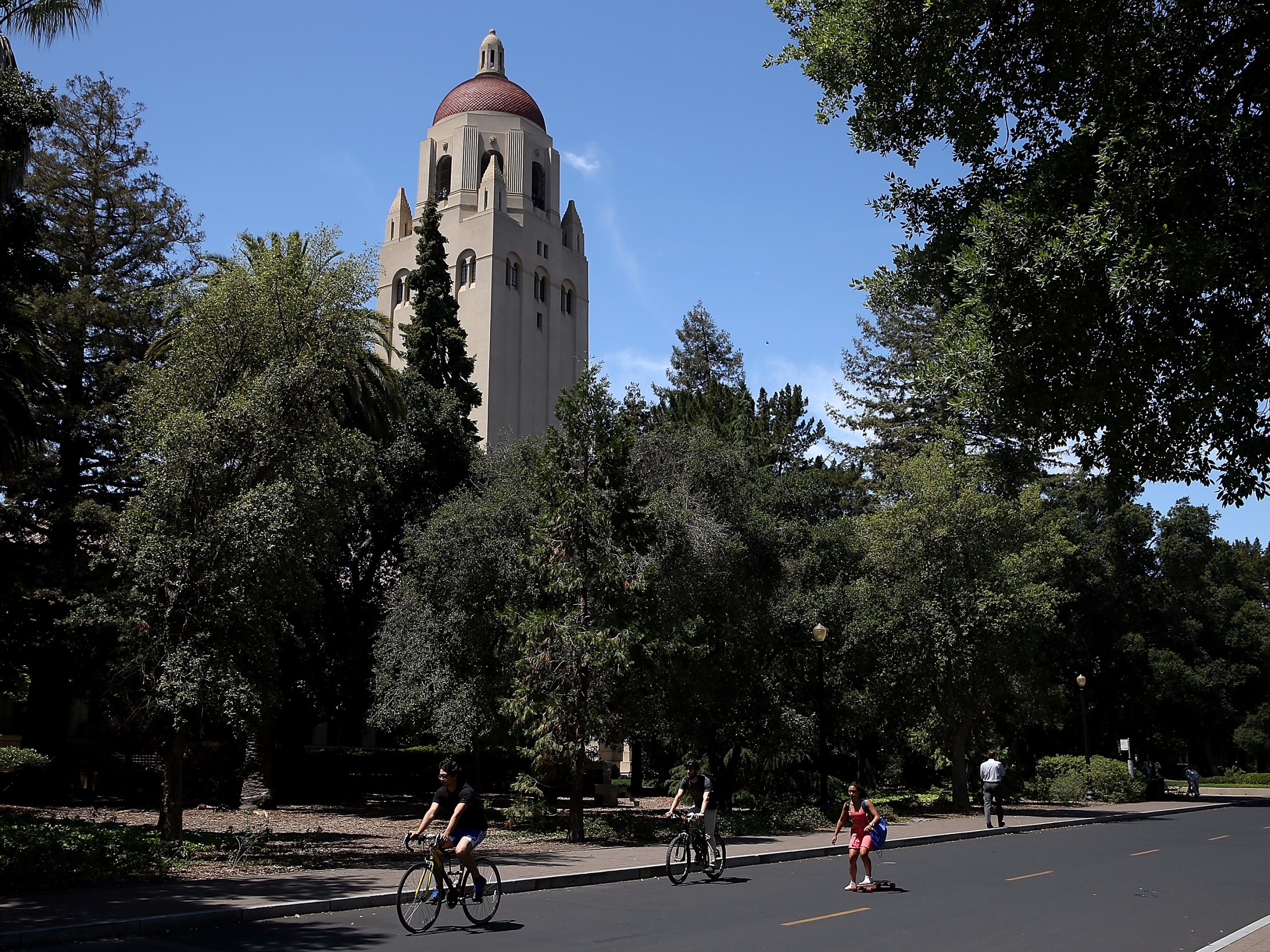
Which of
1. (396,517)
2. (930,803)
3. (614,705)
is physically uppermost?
(396,517)

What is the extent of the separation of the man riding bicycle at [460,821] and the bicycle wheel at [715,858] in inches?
188

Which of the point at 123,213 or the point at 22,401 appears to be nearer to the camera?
the point at 22,401

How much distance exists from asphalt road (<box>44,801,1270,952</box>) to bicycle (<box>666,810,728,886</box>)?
0.92ft

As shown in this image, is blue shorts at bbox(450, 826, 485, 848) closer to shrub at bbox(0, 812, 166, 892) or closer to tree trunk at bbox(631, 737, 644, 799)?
shrub at bbox(0, 812, 166, 892)

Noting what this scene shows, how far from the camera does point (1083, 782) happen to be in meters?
34.3

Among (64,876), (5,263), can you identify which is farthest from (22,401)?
(64,876)

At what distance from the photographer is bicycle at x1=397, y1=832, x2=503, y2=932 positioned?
31.7 ft

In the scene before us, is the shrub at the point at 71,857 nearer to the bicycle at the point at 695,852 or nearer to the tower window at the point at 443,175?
the bicycle at the point at 695,852

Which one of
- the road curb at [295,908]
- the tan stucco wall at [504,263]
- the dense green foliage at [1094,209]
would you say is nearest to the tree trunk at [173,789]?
the road curb at [295,908]

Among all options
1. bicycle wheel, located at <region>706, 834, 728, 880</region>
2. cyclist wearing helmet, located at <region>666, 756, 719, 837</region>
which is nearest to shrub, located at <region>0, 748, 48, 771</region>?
cyclist wearing helmet, located at <region>666, 756, 719, 837</region>

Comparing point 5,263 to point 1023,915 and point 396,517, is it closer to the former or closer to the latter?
point 396,517

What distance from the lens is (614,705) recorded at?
62.1ft

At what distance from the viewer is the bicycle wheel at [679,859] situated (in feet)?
44.4

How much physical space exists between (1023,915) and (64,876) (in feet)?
35.7
